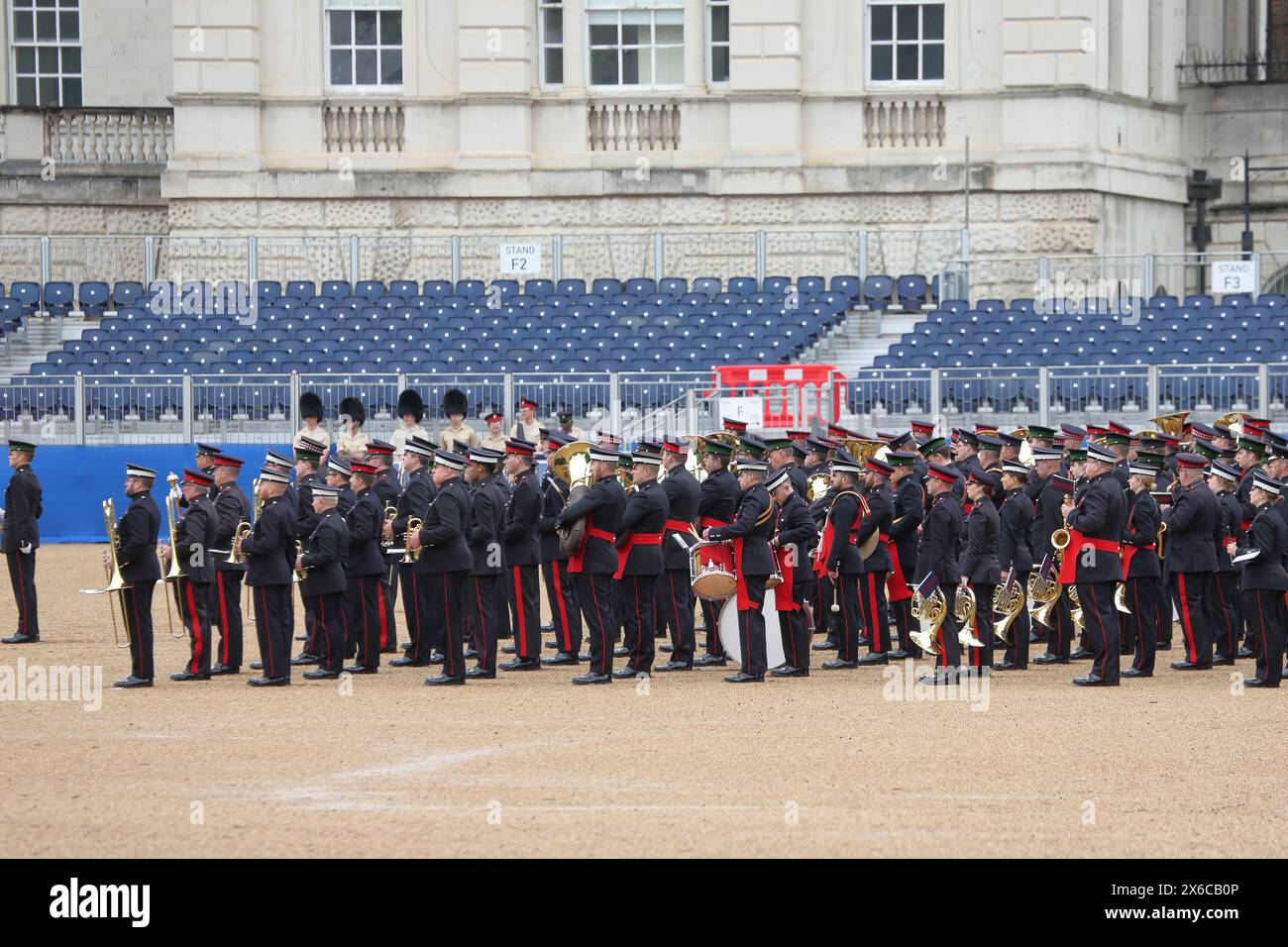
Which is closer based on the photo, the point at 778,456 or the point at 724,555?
the point at 724,555

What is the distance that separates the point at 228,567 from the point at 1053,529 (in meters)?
6.24

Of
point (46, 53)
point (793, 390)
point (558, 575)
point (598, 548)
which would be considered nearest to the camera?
point (598, 548)

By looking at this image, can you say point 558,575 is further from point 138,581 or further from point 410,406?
point 410,406

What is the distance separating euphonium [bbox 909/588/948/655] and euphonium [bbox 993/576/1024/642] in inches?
26.1

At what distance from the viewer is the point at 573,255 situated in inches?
1302

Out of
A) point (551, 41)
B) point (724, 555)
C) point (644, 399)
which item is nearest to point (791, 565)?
point (724, 555)

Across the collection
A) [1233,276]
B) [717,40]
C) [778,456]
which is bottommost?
[778,456]

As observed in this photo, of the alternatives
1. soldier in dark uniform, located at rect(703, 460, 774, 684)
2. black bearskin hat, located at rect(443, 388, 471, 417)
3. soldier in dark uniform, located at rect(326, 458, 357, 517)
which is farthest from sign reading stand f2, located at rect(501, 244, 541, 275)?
soldier in dark uniform, located at rect(703, 460, 774, 684)

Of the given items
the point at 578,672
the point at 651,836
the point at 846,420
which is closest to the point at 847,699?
the point at 578,672

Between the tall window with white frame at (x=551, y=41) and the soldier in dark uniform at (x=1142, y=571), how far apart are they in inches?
758

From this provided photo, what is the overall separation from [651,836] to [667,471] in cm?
694

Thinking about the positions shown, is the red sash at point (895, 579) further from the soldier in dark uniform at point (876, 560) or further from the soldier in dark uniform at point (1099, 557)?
the soldier in dark uniform at point (1099, 557)

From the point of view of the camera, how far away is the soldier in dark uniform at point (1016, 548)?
1644cm

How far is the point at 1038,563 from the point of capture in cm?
1733
